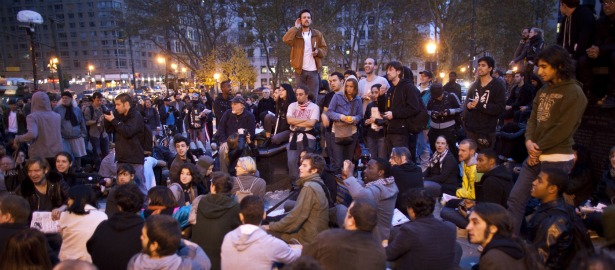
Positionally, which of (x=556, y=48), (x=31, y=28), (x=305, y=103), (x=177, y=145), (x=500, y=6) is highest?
(x=500, y=6)

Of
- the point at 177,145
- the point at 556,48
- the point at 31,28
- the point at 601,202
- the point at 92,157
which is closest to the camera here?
the point at 556,48

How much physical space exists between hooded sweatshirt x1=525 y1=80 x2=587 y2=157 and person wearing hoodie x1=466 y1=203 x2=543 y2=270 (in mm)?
1409

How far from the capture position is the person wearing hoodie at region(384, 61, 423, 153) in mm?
6965

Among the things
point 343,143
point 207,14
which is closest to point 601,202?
point 343,143

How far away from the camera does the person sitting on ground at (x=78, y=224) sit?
Result: 3.83m

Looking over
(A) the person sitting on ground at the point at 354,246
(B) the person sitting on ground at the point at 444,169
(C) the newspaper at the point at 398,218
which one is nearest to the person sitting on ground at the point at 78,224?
(A) the person sitting on ground at the point at 354,246

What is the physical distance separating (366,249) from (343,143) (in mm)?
4228

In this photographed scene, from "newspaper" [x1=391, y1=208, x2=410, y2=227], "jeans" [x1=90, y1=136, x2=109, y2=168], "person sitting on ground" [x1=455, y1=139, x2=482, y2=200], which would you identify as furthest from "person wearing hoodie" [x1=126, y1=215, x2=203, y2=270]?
"jeans" [x1=90, y1=136, x2=109, y2=168]

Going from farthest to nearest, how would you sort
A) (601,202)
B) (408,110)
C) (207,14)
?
(207,14)
(408,110)
(601,202)

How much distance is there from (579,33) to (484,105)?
154 cm

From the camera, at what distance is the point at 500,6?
2806 cm

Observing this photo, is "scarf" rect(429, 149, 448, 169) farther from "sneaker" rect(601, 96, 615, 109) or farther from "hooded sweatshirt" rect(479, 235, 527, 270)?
"hooded sweatshirt" rect(479, 235, 527, 270)

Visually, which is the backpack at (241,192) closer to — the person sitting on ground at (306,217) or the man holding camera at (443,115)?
the person sitting on ground at (306,217)

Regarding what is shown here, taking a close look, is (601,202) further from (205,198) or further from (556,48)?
(205,198)
